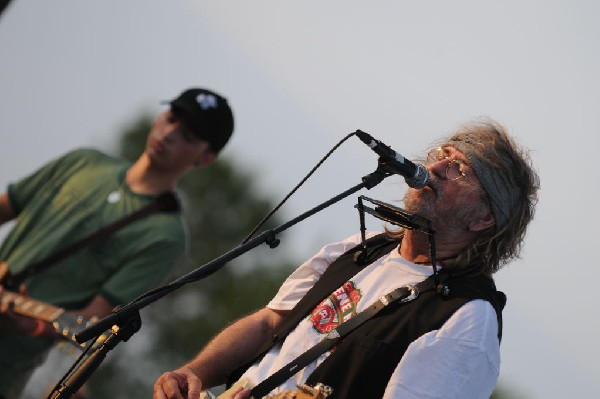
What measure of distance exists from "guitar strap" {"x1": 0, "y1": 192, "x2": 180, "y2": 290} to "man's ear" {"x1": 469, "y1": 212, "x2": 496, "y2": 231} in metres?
2.71

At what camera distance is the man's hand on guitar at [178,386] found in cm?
397

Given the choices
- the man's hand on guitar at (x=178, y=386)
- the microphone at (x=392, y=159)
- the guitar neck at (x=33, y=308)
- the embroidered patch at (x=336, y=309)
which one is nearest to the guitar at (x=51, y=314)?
the guitar neck at (x=33, y=308)

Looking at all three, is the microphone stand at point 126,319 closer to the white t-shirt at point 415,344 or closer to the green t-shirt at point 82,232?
the white t-shirt at point 415,344

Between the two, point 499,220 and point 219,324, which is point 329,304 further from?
point 219,324

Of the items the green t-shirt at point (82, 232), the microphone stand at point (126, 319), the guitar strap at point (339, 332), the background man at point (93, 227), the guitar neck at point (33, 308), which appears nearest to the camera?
the microphone stand at point (126, 319)

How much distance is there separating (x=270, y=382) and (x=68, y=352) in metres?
2.01

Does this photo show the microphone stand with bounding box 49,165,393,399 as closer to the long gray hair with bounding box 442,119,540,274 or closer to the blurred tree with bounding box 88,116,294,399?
the long gray hair with bounding box 442,119,540,274

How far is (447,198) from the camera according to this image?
4242 millimetres

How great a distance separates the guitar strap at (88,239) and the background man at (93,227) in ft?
0.08

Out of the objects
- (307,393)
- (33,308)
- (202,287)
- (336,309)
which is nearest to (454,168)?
(336,309)

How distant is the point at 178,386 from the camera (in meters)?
4.02

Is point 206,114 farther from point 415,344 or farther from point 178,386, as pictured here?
point 415,344

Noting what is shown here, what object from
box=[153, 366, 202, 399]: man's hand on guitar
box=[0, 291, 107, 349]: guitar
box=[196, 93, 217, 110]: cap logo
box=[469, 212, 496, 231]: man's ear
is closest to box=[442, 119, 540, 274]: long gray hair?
box=[469, 212, 496, 231]: man's ear

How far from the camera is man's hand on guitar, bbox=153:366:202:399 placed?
13.0ft
